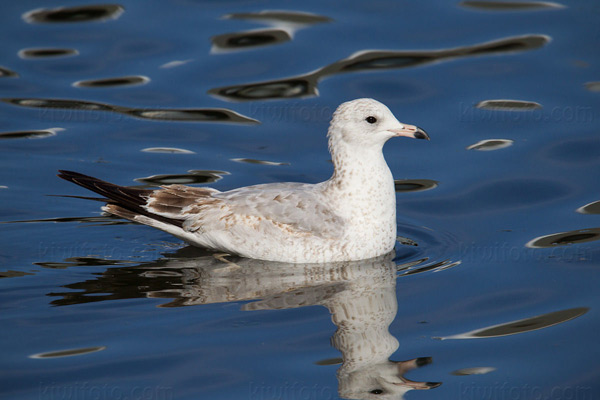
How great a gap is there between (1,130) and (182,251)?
4.37 m

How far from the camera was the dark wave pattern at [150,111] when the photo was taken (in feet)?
48.2

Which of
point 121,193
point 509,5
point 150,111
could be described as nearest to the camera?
point 121,193

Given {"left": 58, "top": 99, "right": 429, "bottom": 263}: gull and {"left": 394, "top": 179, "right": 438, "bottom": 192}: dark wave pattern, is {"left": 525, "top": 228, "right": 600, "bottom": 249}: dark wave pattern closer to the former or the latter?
{"left": 58, "top": 99, "right": 429, "bottom": 263}: gull

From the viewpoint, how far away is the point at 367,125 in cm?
1054

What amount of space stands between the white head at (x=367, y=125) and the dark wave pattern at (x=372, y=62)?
15.9 ft

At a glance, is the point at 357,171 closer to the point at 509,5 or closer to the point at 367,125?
the point at 367,125

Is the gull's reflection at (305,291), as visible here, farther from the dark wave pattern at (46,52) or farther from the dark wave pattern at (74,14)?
the dark wave pattern at (74,14)

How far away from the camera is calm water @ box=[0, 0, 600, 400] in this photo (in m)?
8.40

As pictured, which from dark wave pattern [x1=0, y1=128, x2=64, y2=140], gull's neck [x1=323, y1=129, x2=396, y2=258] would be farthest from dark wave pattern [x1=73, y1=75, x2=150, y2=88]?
gull's neck [x1=323, y1=129, x2=396, y2=258]

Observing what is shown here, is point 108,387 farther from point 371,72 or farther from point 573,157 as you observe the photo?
point 371,72

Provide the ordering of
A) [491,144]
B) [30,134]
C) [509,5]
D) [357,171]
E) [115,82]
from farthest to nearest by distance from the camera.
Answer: [509,5] → [115,82] → [30,134] → [491,144] → [357,171]

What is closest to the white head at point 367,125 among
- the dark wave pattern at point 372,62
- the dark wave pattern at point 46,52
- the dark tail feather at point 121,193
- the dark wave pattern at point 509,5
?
the dark tail feather at point 121,193

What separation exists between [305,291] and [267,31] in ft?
27.1

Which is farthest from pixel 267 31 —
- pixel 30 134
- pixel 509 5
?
pixel 30 134
